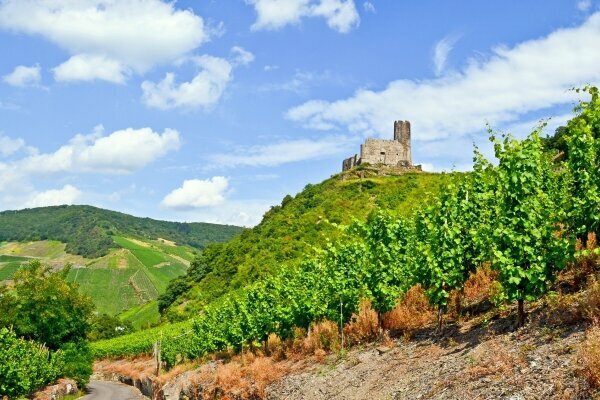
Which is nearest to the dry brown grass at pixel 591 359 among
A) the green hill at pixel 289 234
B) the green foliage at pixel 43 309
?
the green foliage at pixel 43 309

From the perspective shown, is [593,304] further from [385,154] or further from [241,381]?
[385,154]

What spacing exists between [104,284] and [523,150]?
622 ft

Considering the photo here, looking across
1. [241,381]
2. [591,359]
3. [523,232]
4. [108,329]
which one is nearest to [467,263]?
[523,232]

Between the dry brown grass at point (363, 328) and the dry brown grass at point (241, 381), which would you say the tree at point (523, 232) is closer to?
the dry brown grass at point (363, 328)

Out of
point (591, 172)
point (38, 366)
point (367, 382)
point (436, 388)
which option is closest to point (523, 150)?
point (591, 172)

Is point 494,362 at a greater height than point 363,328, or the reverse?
point 494,362

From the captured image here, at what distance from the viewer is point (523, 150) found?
13977 mm

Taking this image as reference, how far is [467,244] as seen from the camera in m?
17.6

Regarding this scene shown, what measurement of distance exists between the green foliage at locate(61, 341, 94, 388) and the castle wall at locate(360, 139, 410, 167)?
284 ft

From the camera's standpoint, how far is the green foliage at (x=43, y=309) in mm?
49719

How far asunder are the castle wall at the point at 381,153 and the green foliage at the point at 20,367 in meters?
93.3

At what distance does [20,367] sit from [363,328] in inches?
1228

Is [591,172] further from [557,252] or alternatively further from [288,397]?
[288,397]

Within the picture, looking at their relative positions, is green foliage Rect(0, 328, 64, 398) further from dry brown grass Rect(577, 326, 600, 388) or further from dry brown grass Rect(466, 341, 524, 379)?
dry brown grass Rect(577, 326, 600, 388)
